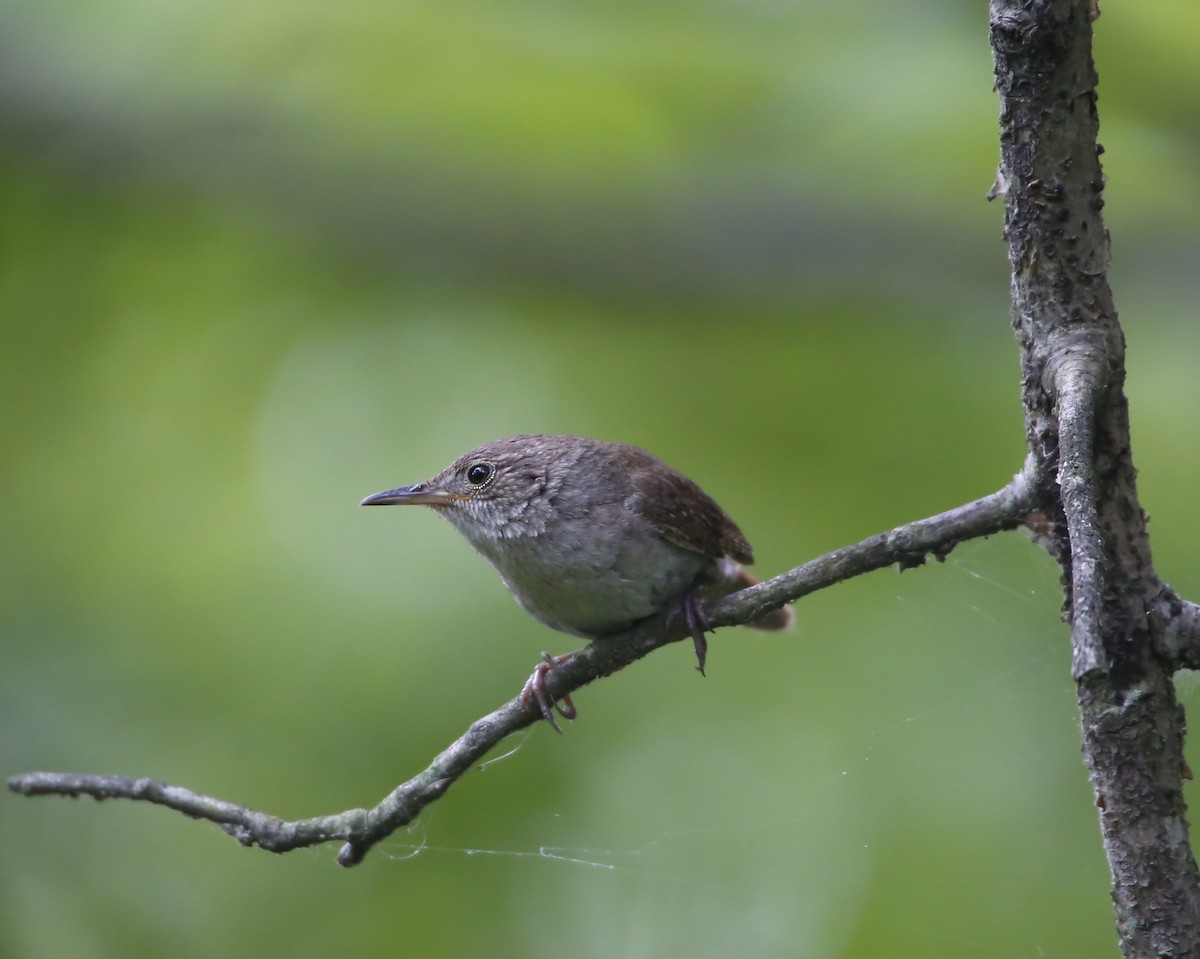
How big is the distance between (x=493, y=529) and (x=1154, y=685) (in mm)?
2305

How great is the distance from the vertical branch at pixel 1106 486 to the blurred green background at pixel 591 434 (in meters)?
2.38

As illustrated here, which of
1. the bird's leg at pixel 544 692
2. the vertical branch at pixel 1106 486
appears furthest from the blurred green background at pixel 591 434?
the vertical branch at pixel 1106 486

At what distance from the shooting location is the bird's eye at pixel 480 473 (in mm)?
3971

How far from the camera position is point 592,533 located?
354cm

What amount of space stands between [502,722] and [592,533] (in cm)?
121

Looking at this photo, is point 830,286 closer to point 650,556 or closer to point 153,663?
point 650,556

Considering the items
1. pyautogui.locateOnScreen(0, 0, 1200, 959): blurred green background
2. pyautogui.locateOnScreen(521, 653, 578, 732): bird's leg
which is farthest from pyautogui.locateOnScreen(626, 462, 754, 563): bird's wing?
pyautogui.locateOnScreen(0, 0, 1200, 959): blurred green background

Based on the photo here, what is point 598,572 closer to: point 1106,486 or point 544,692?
point 544,692

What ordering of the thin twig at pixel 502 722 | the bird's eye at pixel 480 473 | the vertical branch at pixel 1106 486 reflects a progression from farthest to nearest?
the bird's eye at pixel 480 473 < the thin twig at pixel 502 722 < the vertical branch at pixel 1106 486

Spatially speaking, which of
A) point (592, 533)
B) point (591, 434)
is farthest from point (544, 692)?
point (591, 434)

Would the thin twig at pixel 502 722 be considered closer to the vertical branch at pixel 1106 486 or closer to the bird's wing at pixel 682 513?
the vertical branch at pixel 1106 486

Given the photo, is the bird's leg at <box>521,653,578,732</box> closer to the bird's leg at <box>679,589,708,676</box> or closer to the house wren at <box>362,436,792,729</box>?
the house wren at <box>362,436,792,729</box>

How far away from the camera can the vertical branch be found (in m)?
1.74

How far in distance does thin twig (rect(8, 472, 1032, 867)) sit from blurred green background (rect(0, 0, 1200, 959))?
1.62 metres
